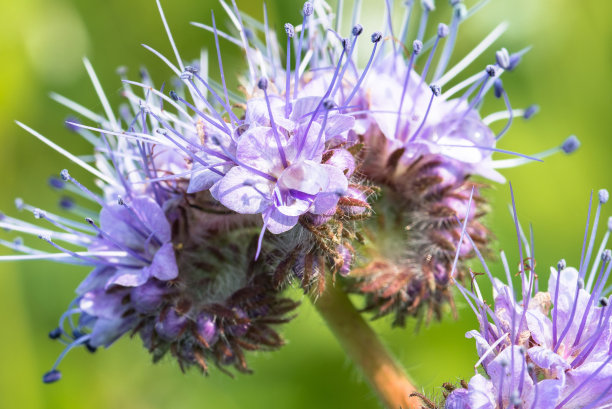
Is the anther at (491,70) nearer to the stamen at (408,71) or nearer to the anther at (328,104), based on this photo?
the stamen at (408,71)

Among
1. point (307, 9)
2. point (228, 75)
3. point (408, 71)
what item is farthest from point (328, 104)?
point (228, 75)

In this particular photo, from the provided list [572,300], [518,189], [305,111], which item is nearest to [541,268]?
[518,189]

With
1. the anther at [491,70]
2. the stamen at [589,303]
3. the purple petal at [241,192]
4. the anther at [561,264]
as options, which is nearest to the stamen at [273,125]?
the purple petal at [241,192]

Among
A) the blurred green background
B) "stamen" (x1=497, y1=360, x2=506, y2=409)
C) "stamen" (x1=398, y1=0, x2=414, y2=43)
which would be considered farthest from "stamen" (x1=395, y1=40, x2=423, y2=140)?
the blurred green background

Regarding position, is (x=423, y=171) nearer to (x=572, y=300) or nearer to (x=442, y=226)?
(x=442, y=226)

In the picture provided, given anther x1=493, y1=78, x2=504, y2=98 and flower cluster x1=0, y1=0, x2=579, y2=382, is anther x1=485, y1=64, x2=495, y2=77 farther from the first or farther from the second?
anther x1=493, y1=78, x2=504, y2=98

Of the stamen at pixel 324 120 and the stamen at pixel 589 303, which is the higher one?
the stamen at pixel 324 120

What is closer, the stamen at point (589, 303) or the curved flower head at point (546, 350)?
the curved flower head at point (546, 350)
